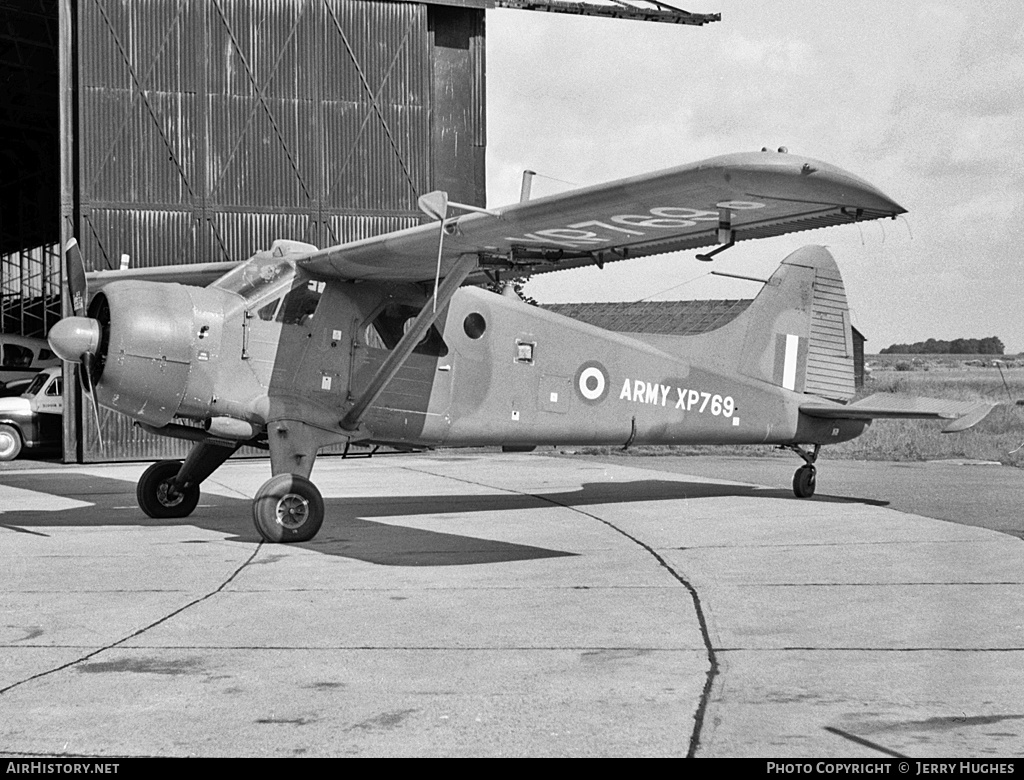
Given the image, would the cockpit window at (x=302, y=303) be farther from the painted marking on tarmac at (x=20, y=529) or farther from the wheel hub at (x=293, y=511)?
the painted marking on tarmac at (x=20, y=529)

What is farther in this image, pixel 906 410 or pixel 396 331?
pixel 906 410

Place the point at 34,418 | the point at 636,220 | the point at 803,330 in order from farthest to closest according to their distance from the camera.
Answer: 1. the point at 34,418
2. the point at 803,330
3. the point at 636,220

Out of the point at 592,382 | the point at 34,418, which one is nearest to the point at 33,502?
the point at 592,382

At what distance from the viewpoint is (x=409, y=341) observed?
1079 cm

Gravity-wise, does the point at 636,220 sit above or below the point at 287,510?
above

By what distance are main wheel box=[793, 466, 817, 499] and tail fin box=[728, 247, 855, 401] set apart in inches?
45.7

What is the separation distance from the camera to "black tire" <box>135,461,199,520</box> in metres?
12.5

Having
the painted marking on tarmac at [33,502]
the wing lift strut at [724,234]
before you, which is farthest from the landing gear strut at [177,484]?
the wing lift strut at [724,234]

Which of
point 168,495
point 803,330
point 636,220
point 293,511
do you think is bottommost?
point 168,495

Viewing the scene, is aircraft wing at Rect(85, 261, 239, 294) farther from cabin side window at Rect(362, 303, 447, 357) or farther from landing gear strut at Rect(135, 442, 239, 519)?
cabin side window at Rect(362, 303, 447, 357)

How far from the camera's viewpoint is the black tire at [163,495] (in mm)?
12508

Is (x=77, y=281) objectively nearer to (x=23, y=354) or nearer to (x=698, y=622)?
(x=698, y=622)

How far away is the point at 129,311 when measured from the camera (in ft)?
33.0

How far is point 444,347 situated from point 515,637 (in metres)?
5.73
